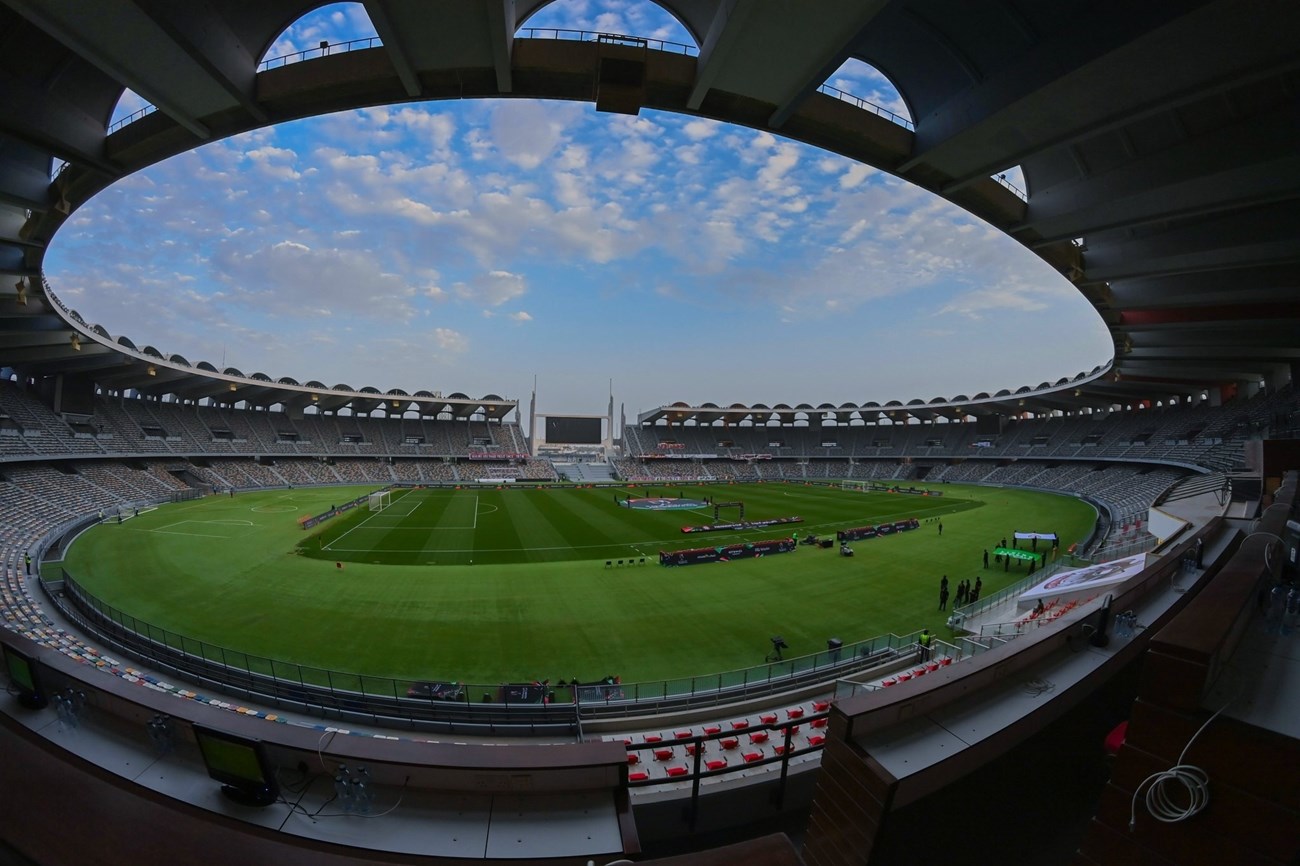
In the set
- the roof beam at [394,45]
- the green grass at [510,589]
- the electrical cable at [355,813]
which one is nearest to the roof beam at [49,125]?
the roof beam at [394,45]

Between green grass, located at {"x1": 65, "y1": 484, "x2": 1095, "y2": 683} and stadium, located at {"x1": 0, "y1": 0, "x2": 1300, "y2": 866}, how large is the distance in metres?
0.23

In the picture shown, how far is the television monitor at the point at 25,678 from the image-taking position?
13.0 feet

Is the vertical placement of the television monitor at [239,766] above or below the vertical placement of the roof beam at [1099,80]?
below

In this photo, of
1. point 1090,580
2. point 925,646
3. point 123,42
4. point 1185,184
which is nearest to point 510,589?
point 925,646

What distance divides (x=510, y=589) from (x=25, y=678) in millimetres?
18479

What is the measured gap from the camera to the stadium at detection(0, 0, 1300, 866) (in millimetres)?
3146

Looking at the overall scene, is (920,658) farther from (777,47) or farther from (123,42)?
(123,42)

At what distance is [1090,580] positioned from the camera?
1360cm

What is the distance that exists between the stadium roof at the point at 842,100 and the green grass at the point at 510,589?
13715mm

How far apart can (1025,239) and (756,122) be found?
9168 millimetres

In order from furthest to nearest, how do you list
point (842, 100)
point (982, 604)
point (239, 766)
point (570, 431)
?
point (570, 431), point (982, 604), point (842, 100), point (239, 766)

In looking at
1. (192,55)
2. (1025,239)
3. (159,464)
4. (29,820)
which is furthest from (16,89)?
(159,464)

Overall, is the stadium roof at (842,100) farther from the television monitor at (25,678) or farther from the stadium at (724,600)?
the television monitor at (25,678)

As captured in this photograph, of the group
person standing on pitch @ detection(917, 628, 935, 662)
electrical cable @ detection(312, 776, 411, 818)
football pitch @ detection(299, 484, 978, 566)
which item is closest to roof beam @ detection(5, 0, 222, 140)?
electrical cable @ detection(312, 776, 411, 818)
